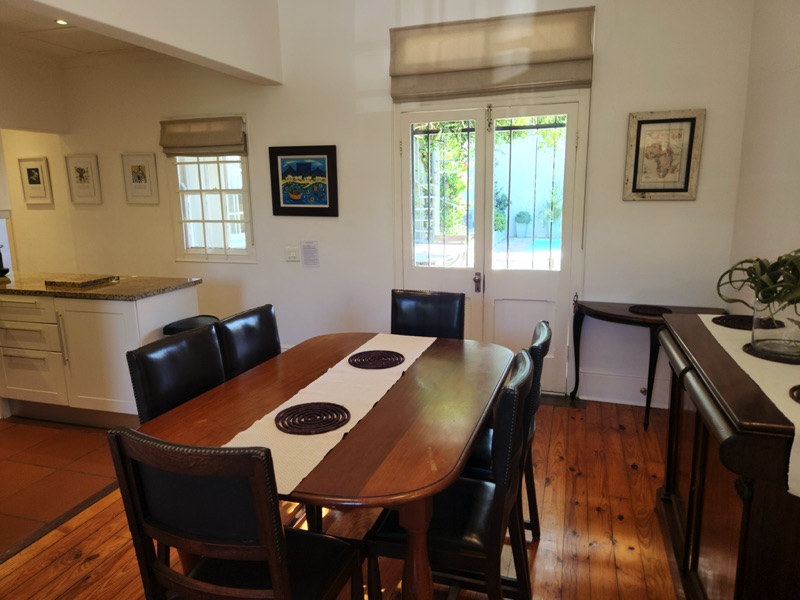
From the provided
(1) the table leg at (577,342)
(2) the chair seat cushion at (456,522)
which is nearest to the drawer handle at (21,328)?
(2) the chair seat cushion at (456,522)

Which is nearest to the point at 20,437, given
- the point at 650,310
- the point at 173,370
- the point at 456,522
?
the point at 173,370

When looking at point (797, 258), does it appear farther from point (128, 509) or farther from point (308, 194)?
point (308, 194)

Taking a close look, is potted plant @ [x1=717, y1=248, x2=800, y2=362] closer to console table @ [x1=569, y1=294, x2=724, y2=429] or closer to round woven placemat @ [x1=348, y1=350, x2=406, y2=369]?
round woven placemat @ [x1=348, y1=350, x2=406, y2=369]

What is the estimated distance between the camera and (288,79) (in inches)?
162

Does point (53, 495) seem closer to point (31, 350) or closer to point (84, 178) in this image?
point (31, 350)

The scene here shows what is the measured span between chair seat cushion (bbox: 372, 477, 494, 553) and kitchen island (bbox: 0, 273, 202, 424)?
2.21m

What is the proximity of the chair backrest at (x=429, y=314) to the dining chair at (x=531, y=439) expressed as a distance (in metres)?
0.70

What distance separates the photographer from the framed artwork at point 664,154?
3.26 meters

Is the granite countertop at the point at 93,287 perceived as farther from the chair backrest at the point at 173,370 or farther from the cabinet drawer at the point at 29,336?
the chair backrest at the point at 173,370

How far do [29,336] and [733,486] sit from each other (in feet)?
12.7

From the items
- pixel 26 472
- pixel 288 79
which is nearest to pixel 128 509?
pixel 26 472

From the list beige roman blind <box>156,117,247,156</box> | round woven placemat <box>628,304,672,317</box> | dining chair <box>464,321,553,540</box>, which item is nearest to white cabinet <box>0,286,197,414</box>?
beige roman blind <box>156,117,247,156</box>

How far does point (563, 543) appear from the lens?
224 centimetres

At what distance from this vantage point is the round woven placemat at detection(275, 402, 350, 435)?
1.60m
